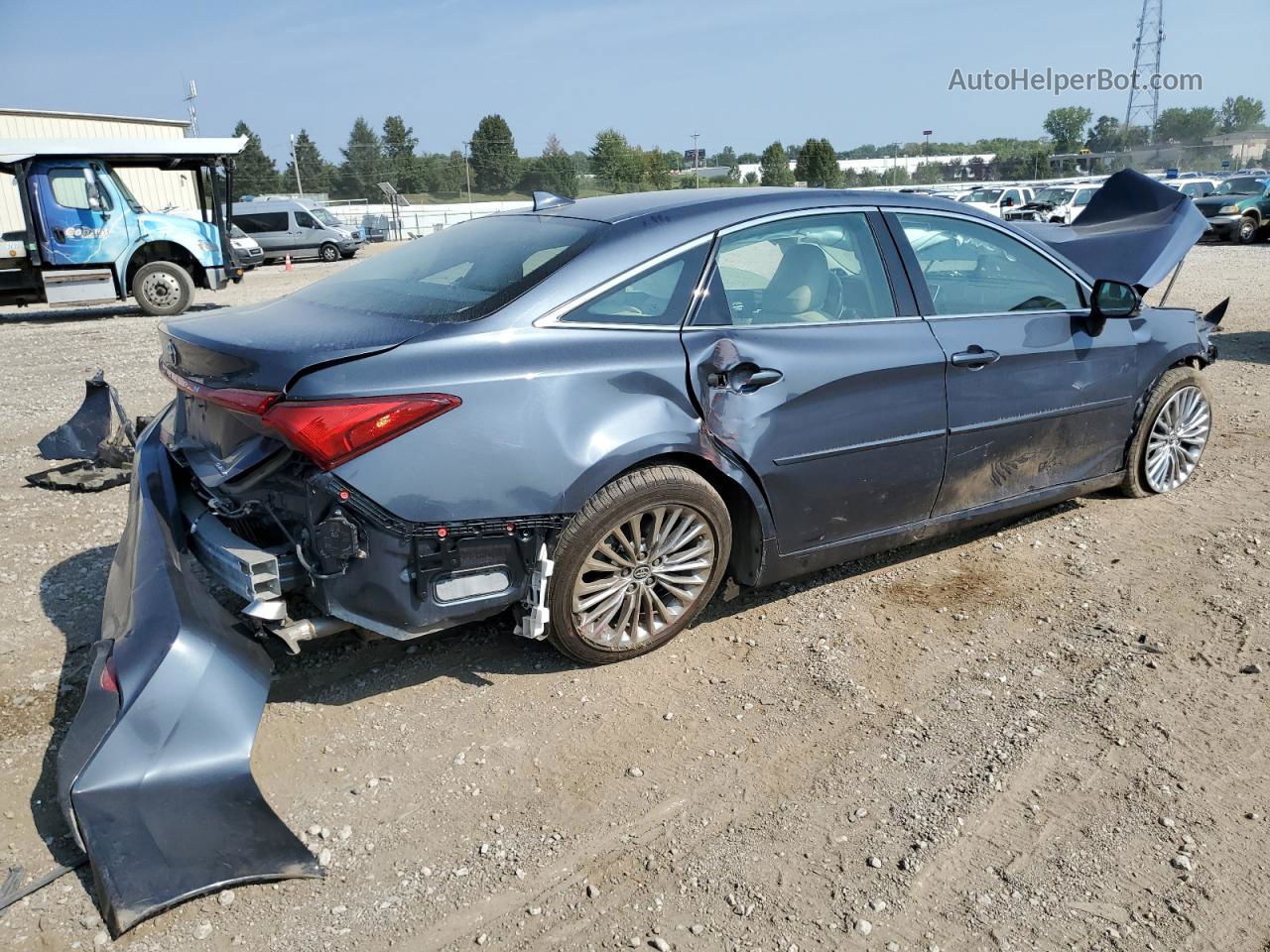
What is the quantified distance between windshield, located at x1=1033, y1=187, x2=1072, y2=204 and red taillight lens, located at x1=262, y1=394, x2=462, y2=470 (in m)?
29.8

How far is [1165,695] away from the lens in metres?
3.39

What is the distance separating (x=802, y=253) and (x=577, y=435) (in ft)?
4.42

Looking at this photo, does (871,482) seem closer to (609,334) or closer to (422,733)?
(609,334)

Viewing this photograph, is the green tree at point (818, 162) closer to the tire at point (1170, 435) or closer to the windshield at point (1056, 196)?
the windshield at point (1056, 196)

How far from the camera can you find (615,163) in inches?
1967

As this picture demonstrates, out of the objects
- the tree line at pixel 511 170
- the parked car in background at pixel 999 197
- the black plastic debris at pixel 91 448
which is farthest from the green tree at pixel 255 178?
the black plastic debris at pixel 91 448

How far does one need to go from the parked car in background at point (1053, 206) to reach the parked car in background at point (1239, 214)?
3.16m

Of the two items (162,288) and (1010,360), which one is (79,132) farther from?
(1010,360)

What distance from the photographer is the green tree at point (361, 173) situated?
54.0 metres

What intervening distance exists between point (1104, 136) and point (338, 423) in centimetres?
Result: 11427

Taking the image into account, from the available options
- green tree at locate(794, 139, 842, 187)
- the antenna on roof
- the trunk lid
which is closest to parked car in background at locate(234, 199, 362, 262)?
the antenna on roof

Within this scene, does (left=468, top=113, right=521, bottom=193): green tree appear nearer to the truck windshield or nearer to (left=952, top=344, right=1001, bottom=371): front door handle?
the truck windshield

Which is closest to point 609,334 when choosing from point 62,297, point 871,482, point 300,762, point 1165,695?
point 871,482

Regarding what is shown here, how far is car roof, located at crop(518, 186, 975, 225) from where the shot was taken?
3.71 meters
